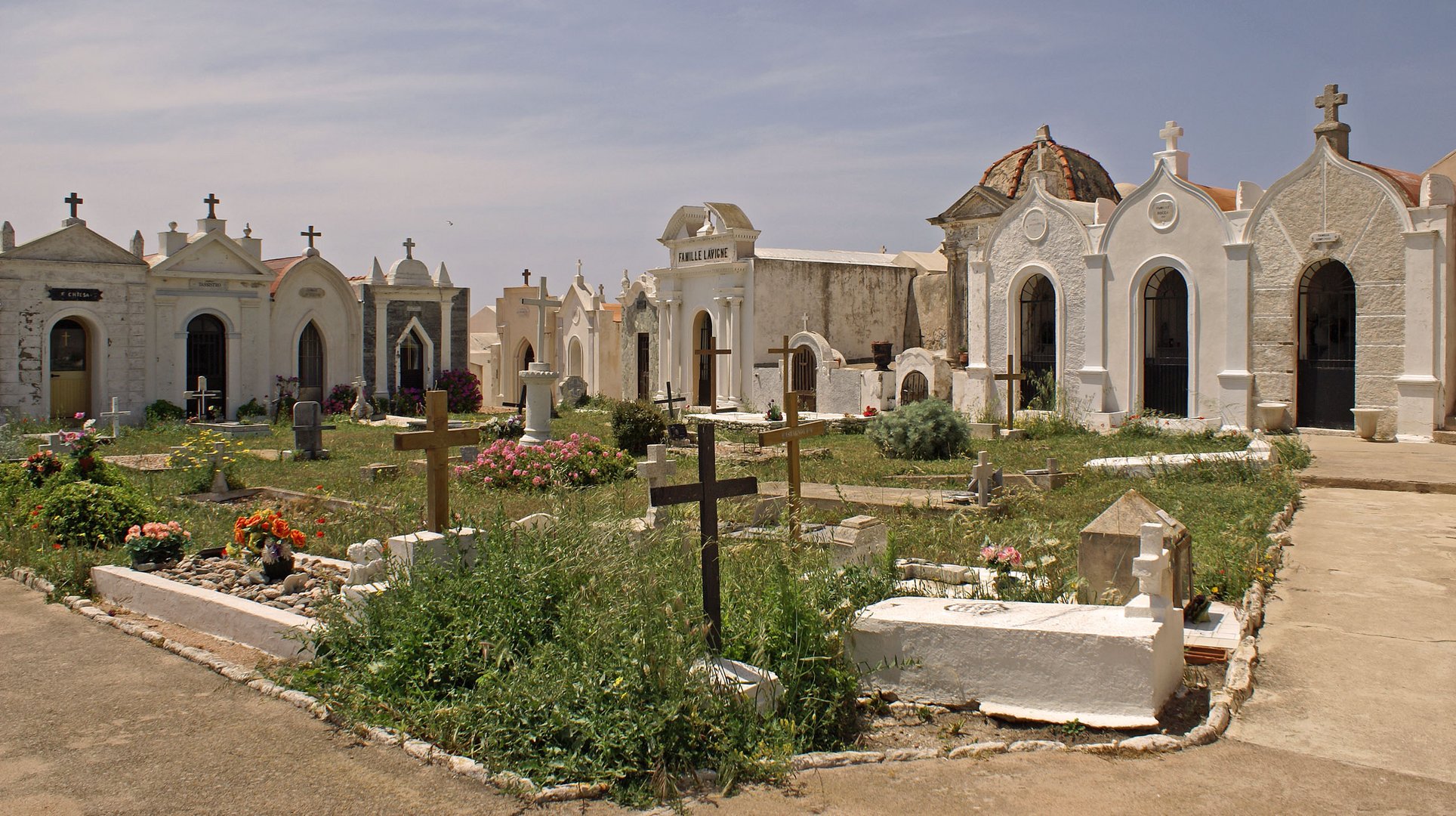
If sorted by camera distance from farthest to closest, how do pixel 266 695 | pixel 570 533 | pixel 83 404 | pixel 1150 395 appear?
pixel 83 404 < pixel 1150 395 < pixel 570 533 < pixel 266 695

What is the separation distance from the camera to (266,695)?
5.43 m

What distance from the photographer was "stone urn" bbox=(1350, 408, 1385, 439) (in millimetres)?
16219

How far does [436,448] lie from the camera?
6797 millimetres

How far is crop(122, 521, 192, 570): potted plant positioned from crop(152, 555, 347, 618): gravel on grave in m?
0.10

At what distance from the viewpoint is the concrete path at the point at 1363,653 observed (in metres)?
4.54

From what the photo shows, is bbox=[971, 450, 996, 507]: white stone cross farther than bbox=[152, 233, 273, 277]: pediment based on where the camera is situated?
No

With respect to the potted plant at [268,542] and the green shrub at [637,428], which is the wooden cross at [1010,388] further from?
the potted plant at [268,542]

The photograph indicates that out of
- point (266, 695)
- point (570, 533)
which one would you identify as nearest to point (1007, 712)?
point (570, 533)

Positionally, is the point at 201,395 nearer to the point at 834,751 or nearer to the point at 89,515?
the point at 89,515

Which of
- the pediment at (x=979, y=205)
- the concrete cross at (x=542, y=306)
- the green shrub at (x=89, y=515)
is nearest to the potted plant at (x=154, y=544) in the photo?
the green shrub at (x=89, y=515)

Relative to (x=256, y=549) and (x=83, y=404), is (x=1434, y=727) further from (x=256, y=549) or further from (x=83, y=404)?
(x=83, y=404)

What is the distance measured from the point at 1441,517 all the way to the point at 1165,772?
710 cm

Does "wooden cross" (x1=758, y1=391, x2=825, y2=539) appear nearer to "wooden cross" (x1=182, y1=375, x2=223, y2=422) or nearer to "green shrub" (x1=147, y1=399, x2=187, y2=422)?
"wooden cross" (x1=182, y1=375, x2=223, y2=422)

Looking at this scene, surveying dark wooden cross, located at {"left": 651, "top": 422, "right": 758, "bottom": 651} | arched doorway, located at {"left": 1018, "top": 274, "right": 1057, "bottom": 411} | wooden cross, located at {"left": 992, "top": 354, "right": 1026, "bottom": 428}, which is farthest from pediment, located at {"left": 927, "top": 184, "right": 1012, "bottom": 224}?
dark wooden cross, located at {"left": 651, "top": 422, "right": 758, "bottom": 651}
